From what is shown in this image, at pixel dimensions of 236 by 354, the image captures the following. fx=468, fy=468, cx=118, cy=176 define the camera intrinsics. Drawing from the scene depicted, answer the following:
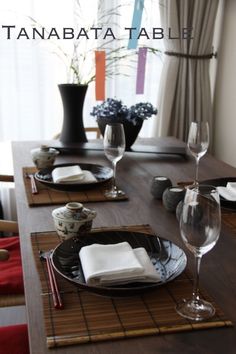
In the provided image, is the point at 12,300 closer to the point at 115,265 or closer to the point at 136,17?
the point at 115,265

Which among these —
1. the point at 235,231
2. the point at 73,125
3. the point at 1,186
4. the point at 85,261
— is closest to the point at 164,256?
the point at 85,261

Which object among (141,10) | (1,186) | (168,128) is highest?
(141,10)

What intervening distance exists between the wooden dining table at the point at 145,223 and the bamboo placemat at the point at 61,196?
0.07 feet

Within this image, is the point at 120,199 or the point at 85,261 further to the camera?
the point at 120,199

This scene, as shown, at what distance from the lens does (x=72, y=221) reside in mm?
1169

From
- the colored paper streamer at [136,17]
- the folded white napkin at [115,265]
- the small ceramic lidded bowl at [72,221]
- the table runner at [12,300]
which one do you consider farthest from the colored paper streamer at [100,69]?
the folded white napkin at [115,265]

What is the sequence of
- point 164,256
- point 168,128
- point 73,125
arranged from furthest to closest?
point 168,128 < point 73,125 < point 164,256

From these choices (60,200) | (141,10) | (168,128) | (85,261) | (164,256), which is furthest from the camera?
(168,128)

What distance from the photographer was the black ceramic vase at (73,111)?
233 centimetres

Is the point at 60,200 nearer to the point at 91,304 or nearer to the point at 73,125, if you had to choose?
the point at 91,304

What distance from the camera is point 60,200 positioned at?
1.56m

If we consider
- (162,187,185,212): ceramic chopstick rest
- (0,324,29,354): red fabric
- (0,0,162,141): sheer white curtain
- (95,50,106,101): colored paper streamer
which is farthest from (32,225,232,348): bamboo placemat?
(0,0,162,141): sheer white curtain

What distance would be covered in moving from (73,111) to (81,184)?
0.82 m

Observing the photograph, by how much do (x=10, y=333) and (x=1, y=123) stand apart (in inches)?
79.9
